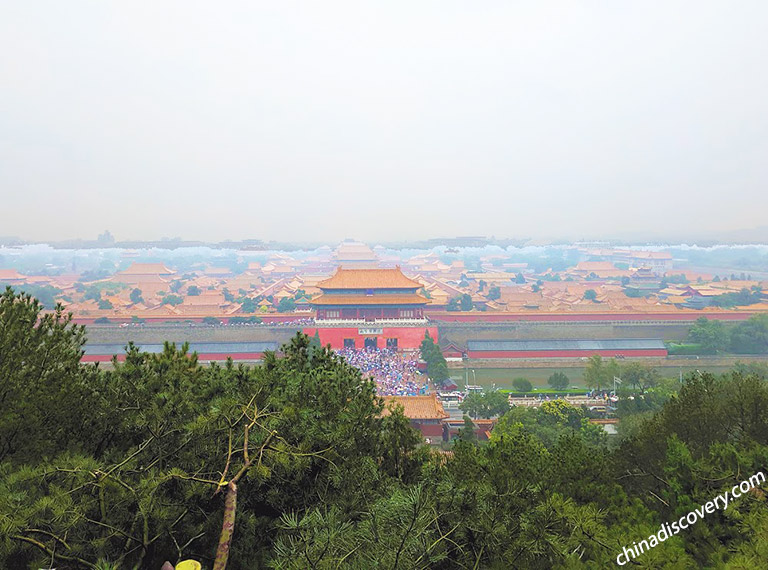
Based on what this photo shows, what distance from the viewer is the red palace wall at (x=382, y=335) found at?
20.2 metres

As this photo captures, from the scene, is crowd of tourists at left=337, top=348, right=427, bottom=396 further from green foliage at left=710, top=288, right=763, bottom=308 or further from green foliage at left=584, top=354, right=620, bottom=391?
green foliage at left=710, top=288, right=763, bottom=308

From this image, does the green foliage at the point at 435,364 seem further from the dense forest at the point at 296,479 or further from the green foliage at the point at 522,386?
the dense forest at the point at 296,479

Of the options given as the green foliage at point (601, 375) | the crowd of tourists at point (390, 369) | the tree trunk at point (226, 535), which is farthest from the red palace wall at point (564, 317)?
the tree trunk at point (226, 535)

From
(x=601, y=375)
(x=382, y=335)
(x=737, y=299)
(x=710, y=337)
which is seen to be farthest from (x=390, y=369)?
(x=737, y=299)

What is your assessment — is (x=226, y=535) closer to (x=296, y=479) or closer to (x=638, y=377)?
(x=296, y=479)

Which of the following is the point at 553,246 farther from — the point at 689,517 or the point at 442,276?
the point at 689,517

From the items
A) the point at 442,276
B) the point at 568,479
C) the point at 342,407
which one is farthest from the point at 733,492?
the point at 442,276

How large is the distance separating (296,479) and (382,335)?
17316 millimetres

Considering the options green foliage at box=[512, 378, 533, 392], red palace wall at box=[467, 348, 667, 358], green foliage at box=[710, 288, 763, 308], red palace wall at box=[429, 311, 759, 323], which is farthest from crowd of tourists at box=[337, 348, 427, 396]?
green foliage at box=[710, 288, 763, 308]

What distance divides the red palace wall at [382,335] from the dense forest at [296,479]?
15.5 m

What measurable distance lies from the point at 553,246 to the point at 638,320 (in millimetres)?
92817

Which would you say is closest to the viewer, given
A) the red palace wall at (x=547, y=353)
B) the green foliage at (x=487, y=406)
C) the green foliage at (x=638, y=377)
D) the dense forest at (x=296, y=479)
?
the dense forest at (x=296, y=479)

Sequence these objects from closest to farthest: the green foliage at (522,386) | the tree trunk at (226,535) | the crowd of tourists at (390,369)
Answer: the tree trunk at (226,535) < the green foliage at (522,386) < the crowd of tourists at (390,369)

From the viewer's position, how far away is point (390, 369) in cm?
1747
